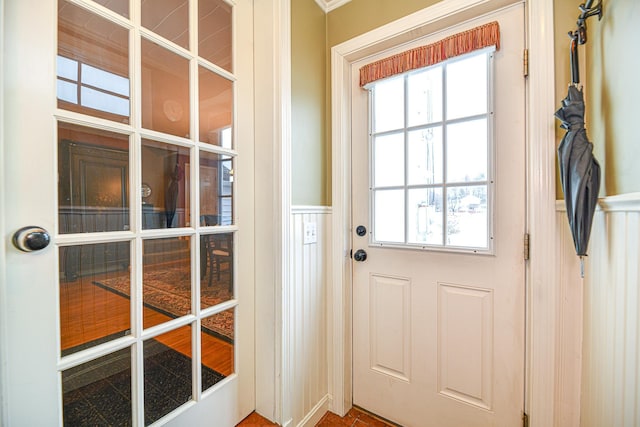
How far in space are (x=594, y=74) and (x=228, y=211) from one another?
4.92ft

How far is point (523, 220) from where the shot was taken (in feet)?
3.62

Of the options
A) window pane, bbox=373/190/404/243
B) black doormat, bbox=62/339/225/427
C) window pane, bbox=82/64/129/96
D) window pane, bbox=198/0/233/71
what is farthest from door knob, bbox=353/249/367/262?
window pane, bbox=82/64/129/96

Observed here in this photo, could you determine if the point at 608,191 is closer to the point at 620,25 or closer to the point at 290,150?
the point at 620,25

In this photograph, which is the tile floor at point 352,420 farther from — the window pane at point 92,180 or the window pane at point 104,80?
the window pane at point 104,80

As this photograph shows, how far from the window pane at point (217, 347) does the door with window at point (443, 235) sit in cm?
73

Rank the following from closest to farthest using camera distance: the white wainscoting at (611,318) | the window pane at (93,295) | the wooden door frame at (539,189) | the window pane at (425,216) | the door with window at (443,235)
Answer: the white wainscoting at (611,318) → the window pane at (93,295) → the wooden door frame at (539,189) → the door with window at (443,235) → the window pane at (425,216)

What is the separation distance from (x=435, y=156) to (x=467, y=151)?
0.14 metres

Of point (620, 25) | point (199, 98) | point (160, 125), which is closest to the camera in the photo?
point (620, 25)

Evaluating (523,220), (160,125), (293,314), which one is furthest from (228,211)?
(523,220)

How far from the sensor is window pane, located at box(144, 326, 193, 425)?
91 centimetres

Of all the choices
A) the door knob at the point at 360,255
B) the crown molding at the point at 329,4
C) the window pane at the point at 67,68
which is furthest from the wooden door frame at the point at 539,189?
the window pane at the point at 67,68

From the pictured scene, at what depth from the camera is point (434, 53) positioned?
4.10 ft

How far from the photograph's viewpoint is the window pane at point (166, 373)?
91 cm

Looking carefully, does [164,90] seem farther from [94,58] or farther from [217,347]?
[217,347]
